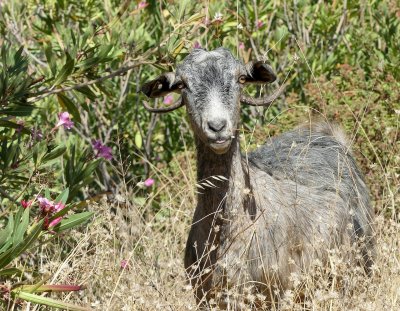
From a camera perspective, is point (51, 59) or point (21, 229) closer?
point (21, 229)

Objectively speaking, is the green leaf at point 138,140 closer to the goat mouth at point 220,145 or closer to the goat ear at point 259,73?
the goat ear at point 259,73

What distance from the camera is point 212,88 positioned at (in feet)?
19.3

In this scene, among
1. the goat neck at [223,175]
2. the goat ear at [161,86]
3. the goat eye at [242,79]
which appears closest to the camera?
the goat neck at [223,175]

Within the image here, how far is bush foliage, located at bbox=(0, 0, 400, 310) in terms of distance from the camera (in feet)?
20.2

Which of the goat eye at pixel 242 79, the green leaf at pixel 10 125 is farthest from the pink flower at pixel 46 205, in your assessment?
the goat eye at pixel 242 79

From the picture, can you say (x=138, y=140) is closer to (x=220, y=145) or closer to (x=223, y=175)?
(x=223, y=175)

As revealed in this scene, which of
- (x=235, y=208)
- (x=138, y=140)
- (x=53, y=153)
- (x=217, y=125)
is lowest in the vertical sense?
(x=138, y=140)

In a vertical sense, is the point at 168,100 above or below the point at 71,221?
below

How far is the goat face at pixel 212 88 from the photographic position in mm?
5620

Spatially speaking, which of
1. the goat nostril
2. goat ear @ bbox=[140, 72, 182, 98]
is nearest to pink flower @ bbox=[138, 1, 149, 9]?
goat ear @ bbox=[140, 72, 182, 98]

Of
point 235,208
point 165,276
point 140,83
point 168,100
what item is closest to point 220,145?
point 235,208

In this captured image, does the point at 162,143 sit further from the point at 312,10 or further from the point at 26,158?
the point at 26,158

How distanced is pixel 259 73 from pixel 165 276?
1.47m

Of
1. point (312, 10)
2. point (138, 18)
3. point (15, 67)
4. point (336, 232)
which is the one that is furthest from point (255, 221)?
point (312, 10)
